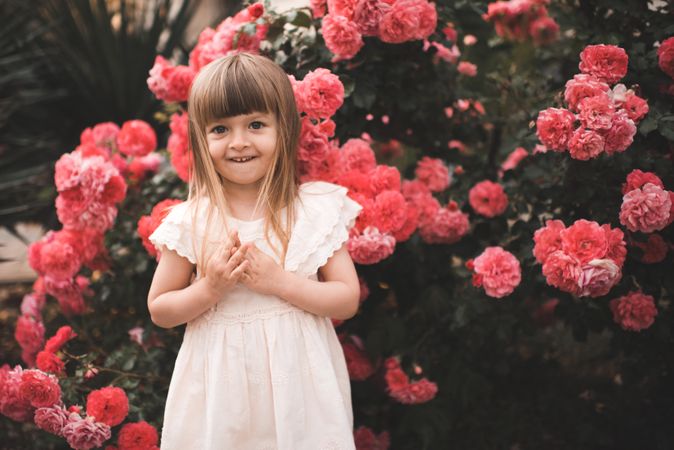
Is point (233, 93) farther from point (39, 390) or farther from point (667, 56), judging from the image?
point (667, 56)

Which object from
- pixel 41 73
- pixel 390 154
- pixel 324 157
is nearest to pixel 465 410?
pixel 390 154

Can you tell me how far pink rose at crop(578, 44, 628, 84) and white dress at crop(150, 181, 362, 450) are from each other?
925 mm

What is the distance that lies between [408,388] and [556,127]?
3.42ft

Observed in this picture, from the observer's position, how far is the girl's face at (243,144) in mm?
1674

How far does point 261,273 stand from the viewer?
1640 mm

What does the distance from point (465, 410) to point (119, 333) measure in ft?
4.99

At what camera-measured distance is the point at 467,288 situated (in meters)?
2.30

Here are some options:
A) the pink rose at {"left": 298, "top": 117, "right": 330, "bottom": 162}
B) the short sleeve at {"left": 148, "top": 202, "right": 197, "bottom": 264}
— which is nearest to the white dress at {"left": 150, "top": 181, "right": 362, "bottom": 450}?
the short sleeve at {"left": 148, "top": 202, "right": 197, "bottom": 264}

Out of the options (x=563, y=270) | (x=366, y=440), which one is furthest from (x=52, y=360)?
(x=563, y=270)

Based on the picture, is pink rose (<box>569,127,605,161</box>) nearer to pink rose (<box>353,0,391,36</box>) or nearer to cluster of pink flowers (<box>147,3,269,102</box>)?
pink rose (<box>353,0,391,36</box>)

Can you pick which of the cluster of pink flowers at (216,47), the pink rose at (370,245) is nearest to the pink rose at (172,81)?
the cluster of pink flowers at (216,47)

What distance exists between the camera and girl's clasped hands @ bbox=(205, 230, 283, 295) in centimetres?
158

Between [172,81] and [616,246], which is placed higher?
[172,81]

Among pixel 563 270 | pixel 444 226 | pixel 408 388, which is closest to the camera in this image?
pixel 563 270
